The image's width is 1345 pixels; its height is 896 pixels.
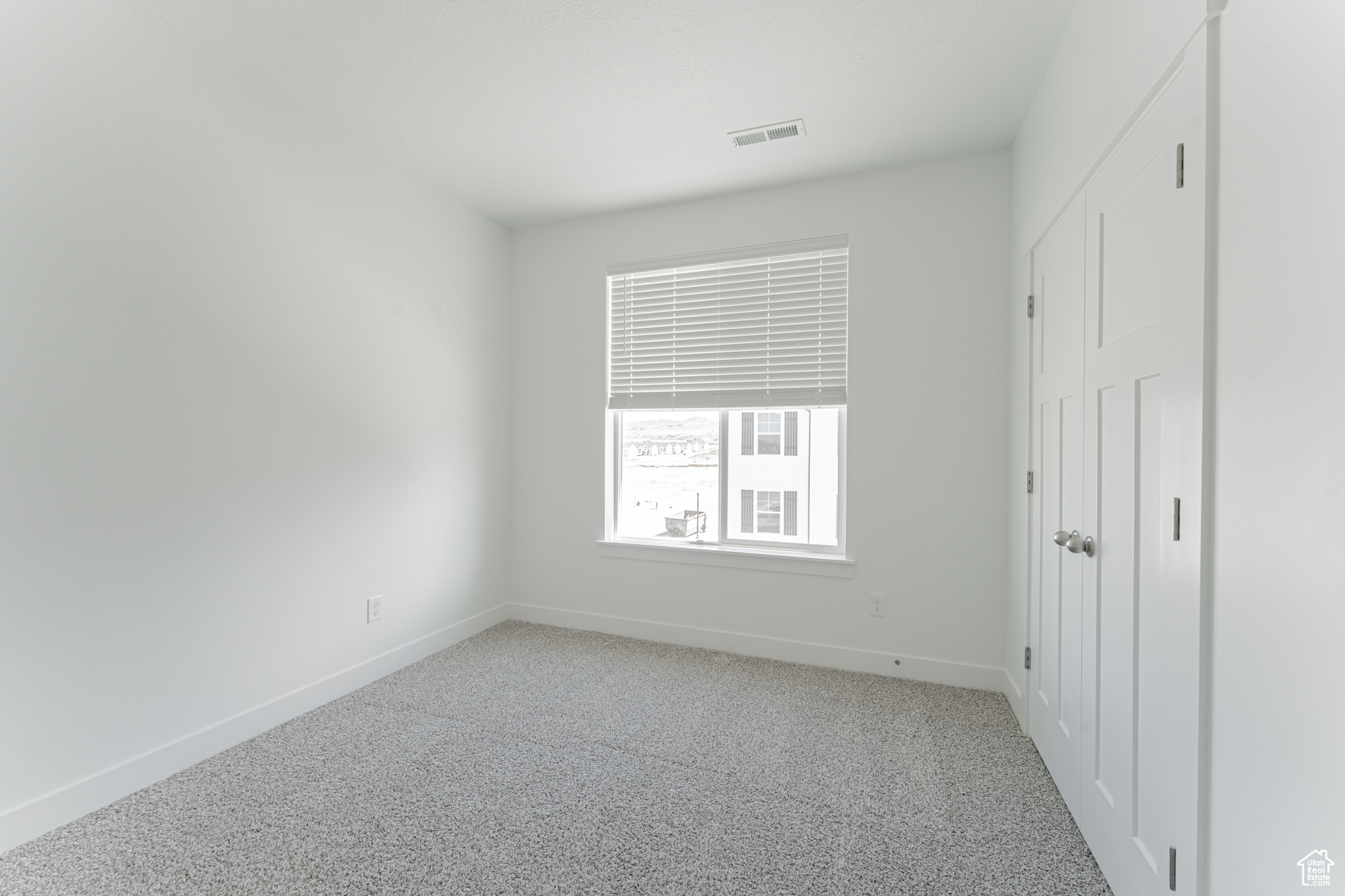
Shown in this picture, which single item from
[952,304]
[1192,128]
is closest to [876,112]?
[952,304]

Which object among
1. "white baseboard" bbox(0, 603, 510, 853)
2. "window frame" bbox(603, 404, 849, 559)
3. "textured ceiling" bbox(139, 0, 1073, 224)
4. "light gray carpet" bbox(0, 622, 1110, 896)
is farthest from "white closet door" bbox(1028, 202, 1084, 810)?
"white baseboard" bbox(0, 603, 510, 853)

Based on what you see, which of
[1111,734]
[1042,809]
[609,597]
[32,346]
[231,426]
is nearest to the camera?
[1111,734]

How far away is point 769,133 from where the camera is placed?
2.68 meters

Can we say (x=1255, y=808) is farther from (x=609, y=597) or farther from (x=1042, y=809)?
(x=609, y=597)

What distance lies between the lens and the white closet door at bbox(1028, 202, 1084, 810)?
1.84 meters

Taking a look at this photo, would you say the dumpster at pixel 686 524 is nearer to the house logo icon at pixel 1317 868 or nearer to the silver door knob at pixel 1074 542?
the silver door knob at pixel 1074 542

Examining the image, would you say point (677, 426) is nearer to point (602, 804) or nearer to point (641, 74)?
point (641, 74)

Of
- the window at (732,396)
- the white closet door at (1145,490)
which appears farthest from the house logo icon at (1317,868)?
the window at (732,396)

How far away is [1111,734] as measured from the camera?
5.14 feet

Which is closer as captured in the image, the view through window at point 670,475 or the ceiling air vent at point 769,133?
the ceiling air vent at point 769,133

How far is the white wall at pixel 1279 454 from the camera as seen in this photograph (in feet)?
2.60

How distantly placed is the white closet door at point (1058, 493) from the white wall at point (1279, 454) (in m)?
0.80

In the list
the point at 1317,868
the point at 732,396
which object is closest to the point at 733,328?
the point at 732,396

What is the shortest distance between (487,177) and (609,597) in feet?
8.33
